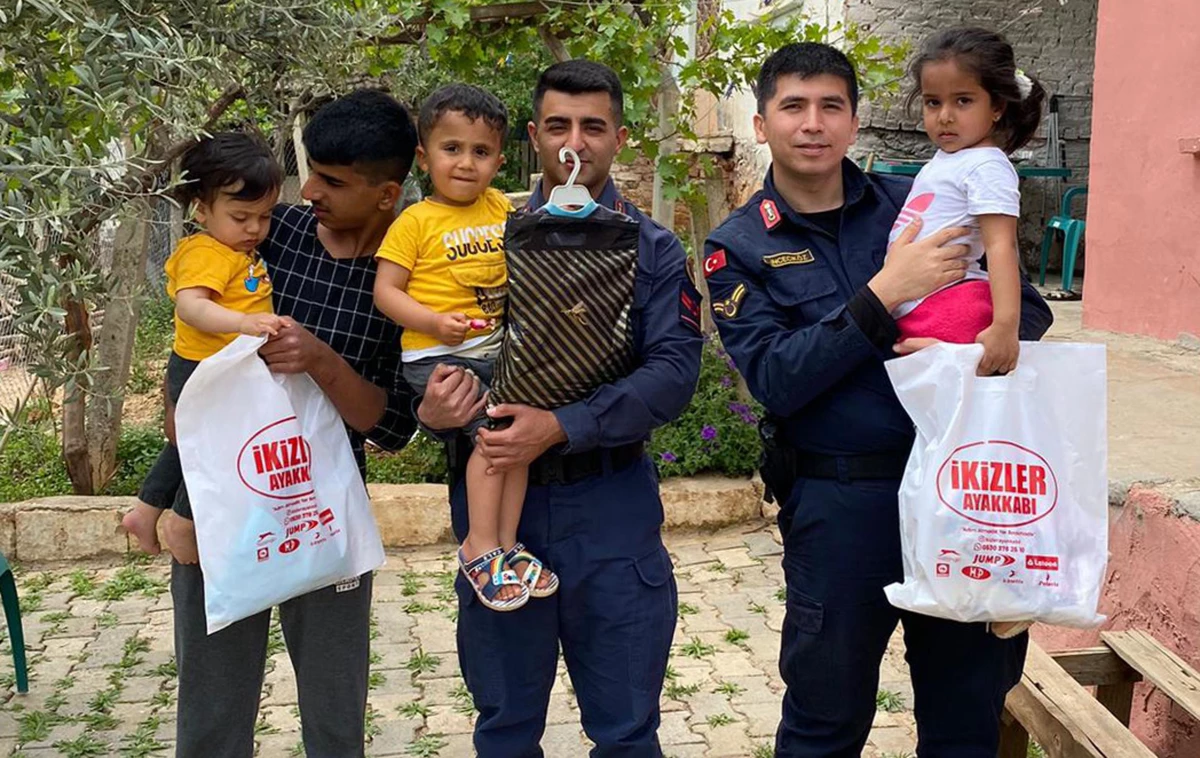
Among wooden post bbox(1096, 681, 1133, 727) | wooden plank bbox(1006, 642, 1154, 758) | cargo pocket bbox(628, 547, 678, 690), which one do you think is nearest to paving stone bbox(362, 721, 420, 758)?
cargo pocket bbox(628, 547, 678, 690)

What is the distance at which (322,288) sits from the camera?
102 inches

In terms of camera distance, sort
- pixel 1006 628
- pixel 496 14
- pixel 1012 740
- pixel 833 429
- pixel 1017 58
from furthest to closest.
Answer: pixel 1017 58, pixel 496 14, pixel 1012 740, pixel 833 429, pixel 1006 628

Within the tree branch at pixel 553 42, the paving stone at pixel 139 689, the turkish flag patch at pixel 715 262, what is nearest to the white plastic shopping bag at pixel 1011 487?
the turkish flag patch at pixel 715 262

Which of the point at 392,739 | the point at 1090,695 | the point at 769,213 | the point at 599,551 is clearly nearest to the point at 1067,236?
the point at 1090,695

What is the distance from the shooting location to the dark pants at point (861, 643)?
8.11ft

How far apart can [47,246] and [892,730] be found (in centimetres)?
286

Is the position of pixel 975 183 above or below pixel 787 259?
above

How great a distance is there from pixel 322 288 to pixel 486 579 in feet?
2.41

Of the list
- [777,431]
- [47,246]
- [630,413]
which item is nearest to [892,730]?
[777,431]

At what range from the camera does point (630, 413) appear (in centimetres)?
239

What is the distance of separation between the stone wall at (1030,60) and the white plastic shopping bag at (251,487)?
16.5ft

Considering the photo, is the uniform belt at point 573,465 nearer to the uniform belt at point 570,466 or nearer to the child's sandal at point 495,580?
the uniform belt at point 570,466

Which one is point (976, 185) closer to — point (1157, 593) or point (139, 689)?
point (1157, 593)

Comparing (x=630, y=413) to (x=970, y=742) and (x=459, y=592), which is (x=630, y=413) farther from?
(x=970, y=742)
